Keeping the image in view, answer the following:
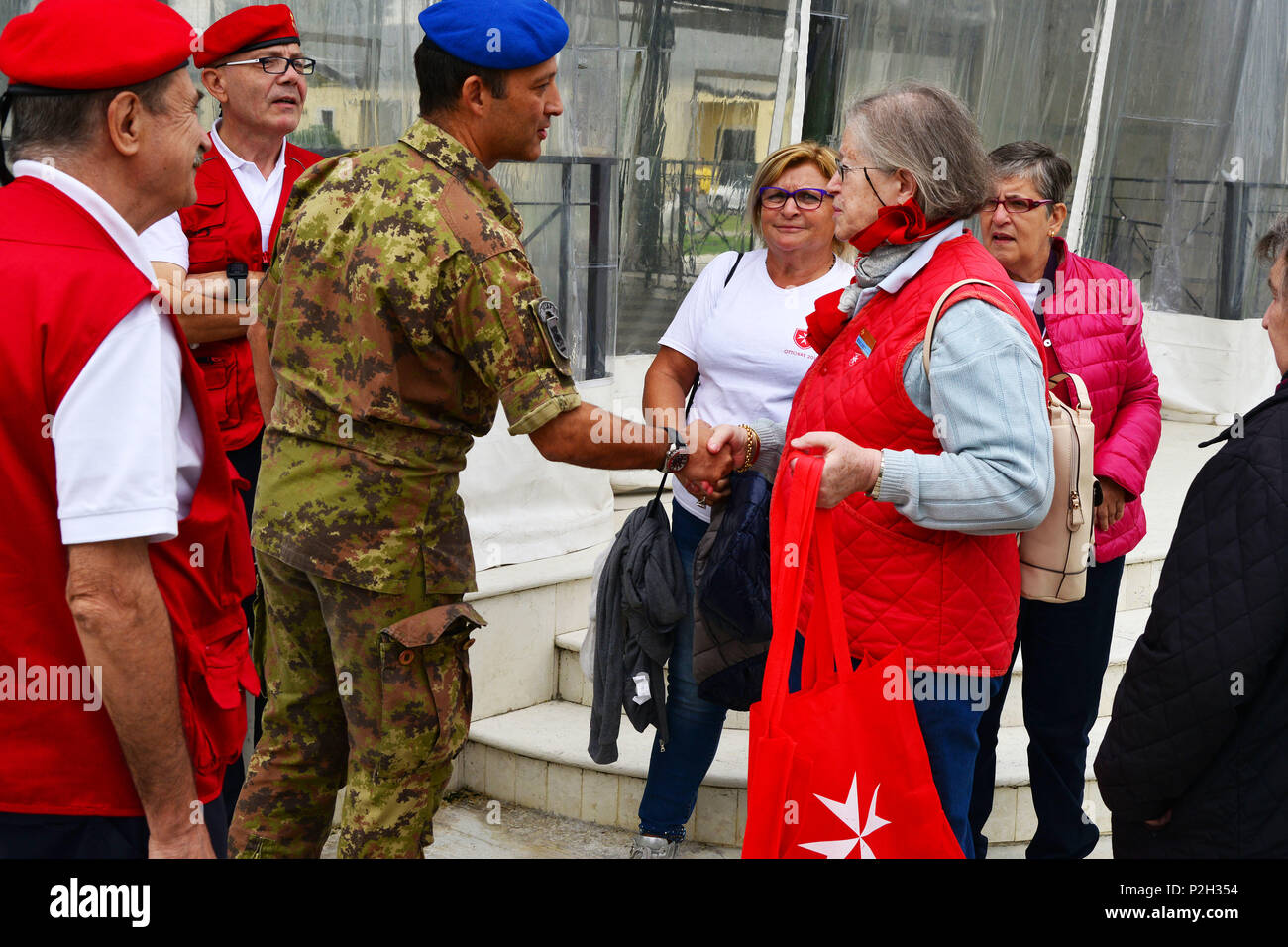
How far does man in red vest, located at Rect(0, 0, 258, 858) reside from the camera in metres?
1.65

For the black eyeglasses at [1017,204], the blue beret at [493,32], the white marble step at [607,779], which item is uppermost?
the blue beret at [493,32]

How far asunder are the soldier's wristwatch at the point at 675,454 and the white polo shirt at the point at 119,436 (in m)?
1.37

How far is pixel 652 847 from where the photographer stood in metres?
3.60

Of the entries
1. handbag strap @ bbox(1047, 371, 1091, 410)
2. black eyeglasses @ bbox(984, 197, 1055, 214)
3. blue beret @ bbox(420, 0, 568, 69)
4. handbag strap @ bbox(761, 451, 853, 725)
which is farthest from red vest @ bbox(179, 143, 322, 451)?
handbag strap @ bbox(1047, 371, 1091, 410)

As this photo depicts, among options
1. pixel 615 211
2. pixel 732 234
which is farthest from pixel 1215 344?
pixel 615 211

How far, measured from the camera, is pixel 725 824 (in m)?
3.97

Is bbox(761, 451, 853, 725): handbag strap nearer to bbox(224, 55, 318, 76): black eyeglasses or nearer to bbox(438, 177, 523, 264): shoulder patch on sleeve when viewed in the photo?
bbox(438, 177, 523, 264): shoulder patch on sleeve

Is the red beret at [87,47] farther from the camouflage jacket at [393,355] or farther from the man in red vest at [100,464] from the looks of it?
the camouflage jacket at [393,355]

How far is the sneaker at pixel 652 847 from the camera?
11.8 feet

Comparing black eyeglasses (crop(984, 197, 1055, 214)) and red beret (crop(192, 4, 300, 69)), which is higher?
red beret (crop(192, 4, 300, 69))

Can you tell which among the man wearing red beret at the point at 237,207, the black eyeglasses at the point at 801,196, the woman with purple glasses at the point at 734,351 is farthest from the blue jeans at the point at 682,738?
the man wearing red beret at the point at 237,207

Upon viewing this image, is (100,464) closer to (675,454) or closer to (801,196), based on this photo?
(675,454)

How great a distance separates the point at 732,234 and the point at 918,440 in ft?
14.5
